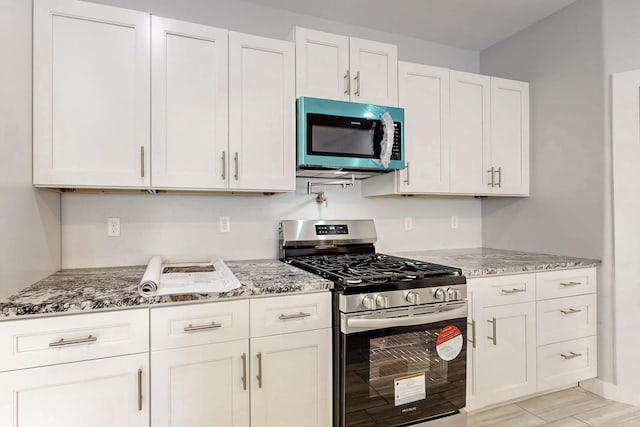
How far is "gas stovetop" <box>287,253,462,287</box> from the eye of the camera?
5.93 ft

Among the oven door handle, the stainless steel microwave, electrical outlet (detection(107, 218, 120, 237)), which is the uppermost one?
the stainless steel microwave

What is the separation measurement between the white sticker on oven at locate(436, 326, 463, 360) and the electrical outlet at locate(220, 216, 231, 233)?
143 cm

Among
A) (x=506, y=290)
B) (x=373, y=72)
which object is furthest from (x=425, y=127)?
(x=506, y=290)

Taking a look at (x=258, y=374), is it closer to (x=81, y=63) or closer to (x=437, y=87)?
(x=81, y=63)

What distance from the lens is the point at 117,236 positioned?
7.15 ft

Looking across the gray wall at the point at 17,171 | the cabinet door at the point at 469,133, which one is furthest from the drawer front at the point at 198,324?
the cabinet door at the point at 469,133

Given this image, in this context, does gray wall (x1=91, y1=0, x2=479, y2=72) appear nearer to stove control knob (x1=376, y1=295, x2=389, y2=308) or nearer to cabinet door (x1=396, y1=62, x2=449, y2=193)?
cabinet door (x1=396, y1=62, x2=449, y2=193)

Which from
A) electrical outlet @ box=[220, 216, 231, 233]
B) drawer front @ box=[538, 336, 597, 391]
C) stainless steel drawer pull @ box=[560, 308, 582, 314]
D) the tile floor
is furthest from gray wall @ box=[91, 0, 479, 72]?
the tile floor

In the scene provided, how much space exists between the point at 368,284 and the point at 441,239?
1595 mm

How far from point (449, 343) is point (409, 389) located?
0.32 m

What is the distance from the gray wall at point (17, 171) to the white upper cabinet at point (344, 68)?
1.31 metres

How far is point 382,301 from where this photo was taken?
1.76 m

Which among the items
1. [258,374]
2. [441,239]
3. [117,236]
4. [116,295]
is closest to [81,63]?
[117,236]

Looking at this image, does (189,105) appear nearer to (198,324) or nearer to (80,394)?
(198,324)
